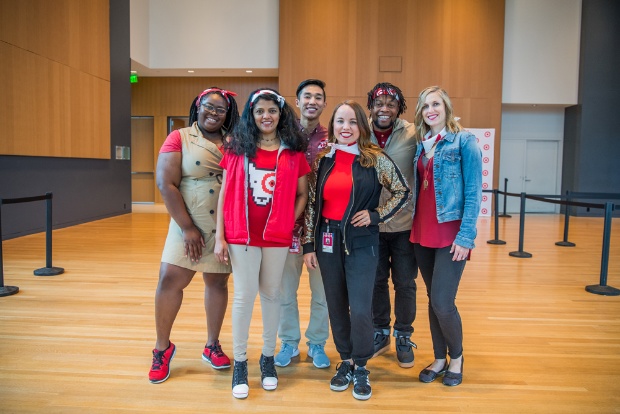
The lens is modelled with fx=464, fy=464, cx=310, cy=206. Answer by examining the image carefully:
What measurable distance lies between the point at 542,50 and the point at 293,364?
12.6 m

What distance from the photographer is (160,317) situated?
265 cm

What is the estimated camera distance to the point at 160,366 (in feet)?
8.70

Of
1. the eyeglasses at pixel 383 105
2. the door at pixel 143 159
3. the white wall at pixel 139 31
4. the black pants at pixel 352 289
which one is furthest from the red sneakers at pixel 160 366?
the door at pixel 143 159

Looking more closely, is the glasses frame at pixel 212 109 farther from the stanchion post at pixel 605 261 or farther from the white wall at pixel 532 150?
the white wall at pixel 532 150

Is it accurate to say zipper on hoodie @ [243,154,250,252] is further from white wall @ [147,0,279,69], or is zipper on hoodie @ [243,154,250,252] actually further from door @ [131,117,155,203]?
door @ [131,117,155,203]

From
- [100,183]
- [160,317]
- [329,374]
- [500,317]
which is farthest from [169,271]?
[100,183]

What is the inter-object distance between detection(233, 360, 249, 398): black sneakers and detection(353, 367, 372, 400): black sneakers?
58 cm

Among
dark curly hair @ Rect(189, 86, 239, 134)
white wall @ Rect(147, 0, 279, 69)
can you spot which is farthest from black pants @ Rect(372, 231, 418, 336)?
white wall @ Rect(147, 0, 279, 69)

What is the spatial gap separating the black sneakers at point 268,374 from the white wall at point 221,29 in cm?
1111

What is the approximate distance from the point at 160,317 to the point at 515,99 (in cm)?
1237

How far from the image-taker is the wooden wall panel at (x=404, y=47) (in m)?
12.2

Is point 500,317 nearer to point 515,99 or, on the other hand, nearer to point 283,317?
point 283,317

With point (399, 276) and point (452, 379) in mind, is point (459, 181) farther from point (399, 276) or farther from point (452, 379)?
point (452, 379)

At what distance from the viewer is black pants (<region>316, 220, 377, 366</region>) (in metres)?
2.43
